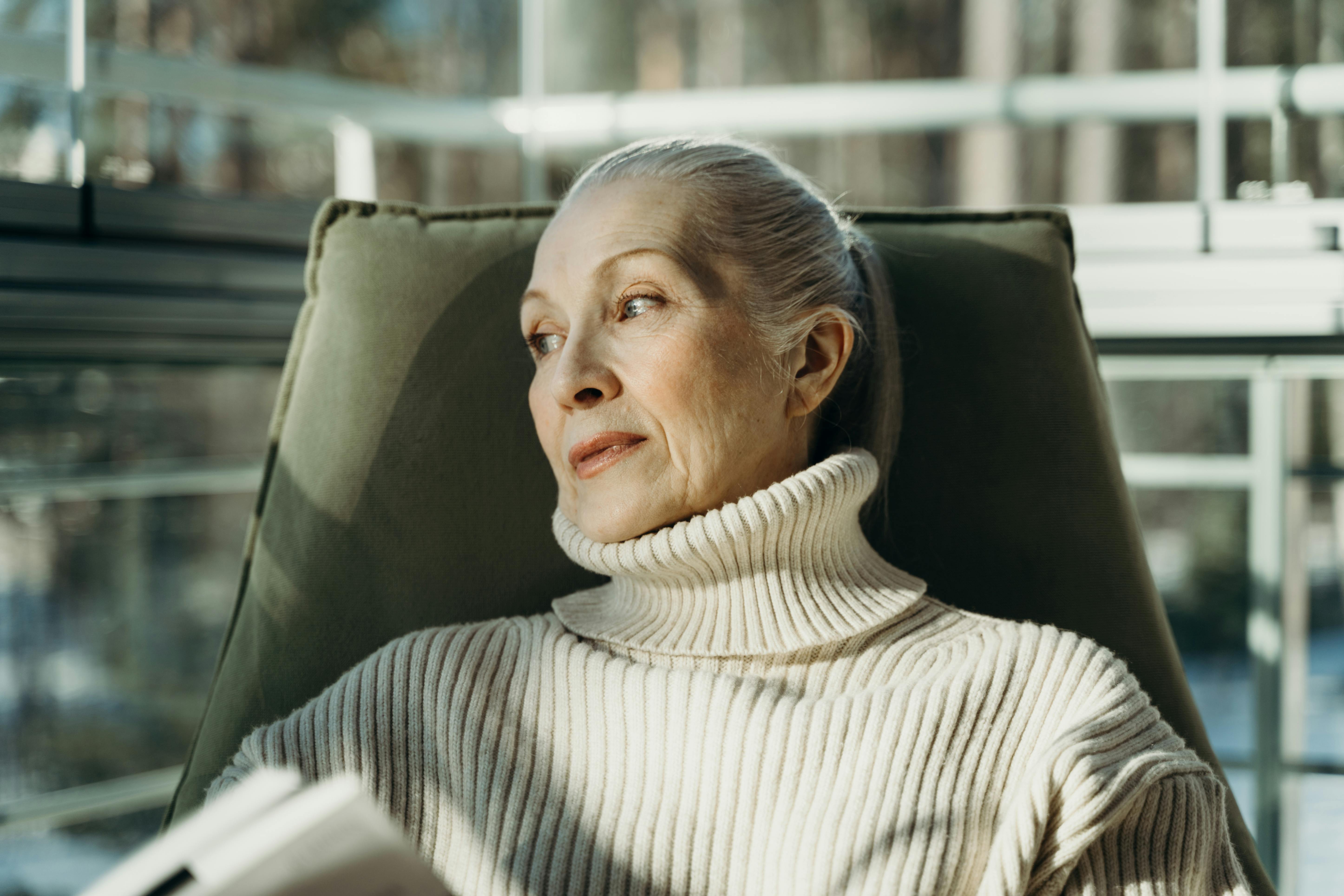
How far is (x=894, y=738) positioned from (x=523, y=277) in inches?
28.1

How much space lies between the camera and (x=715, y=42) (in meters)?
3.75

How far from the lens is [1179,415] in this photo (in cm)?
263

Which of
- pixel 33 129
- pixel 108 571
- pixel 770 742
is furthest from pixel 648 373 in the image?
pixel 108 571

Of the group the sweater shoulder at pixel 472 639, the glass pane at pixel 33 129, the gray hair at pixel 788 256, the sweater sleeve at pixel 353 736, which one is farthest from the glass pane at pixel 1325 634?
the glass pane at pixel 33 129

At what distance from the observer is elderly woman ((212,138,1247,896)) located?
80cm

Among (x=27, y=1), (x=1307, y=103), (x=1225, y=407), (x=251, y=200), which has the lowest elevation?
(x=1225, y=407)

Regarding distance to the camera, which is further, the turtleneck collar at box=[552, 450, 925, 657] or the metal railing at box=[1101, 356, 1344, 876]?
the metal railing at box=[1101, 356, 1344, 876]

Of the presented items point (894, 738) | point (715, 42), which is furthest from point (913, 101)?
point (894, 738)

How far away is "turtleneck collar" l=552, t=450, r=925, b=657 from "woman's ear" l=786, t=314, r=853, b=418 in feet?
0.25

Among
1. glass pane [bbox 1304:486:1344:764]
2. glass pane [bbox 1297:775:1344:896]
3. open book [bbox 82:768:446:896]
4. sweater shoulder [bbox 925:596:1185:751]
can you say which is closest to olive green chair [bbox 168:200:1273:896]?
sweater shoulder [bbox 925:596:1185:751]

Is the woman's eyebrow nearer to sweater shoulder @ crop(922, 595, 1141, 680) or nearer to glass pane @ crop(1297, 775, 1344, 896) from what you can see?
sweater shoulder @ crop(922, 595, 1141, 680)

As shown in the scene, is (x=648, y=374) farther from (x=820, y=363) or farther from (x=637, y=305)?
(x=820, y=363)

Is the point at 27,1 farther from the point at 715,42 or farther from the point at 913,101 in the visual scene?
the point at 715,42

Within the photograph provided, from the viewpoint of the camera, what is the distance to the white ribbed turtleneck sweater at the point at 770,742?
2.58ft
